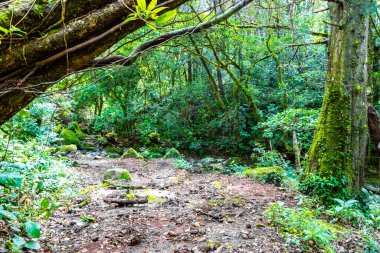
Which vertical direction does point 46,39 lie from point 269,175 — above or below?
above

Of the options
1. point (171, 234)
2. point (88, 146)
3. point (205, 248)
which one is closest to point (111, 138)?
point (88, 146)

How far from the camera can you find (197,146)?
42.9ft

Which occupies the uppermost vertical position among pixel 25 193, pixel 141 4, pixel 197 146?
pixel 141 4

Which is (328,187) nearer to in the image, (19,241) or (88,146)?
(19,241)

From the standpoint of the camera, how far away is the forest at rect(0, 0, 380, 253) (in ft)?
5.27

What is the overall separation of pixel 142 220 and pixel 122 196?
1154 mm

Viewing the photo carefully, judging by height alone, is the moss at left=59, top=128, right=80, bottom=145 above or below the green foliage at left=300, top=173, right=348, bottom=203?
above

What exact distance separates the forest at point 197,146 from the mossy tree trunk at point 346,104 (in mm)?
20

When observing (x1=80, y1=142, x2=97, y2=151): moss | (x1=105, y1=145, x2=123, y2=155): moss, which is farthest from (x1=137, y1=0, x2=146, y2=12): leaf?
(x1=80, y1=142, x2=97, y2=151): moss

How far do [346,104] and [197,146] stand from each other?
8500 mm

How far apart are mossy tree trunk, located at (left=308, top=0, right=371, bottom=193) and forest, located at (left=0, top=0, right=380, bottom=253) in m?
0.02

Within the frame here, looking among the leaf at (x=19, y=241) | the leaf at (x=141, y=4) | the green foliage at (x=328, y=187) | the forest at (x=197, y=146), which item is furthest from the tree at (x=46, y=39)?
the green foliage at (x=328, y=187)

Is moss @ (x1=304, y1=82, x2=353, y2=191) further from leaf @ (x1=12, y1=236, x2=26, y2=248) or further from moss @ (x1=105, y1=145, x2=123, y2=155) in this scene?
moss @ (x1=105, y1=145, x2=123, y2=155)

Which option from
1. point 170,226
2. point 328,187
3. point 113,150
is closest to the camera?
point 170,226
